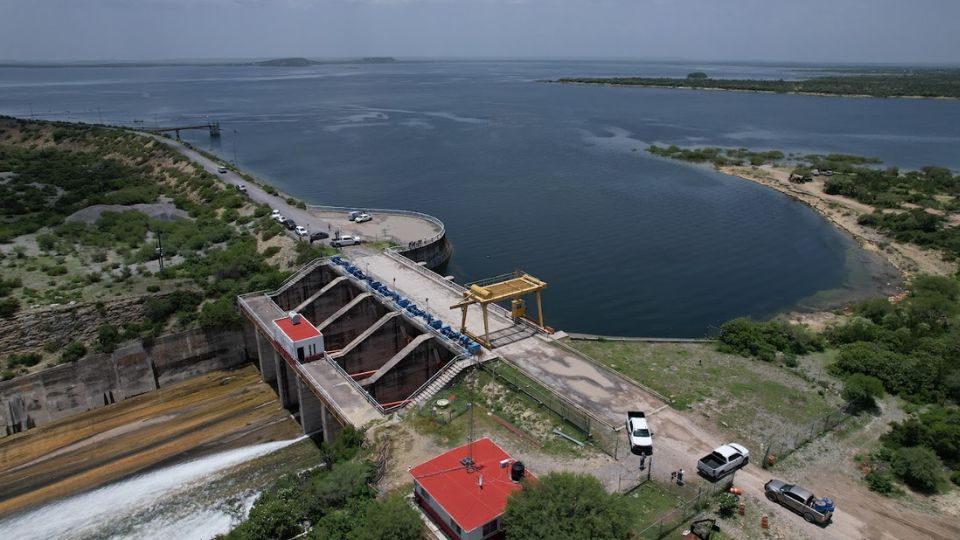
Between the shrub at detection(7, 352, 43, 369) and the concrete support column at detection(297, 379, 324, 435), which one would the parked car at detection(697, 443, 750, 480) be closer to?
the concrete support column at detection(297, 379, 324, 435)

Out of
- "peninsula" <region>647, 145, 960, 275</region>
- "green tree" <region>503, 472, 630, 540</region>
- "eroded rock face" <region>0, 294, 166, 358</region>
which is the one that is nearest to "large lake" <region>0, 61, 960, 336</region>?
"peninsula" <region>647, 145, 960, 275</region>

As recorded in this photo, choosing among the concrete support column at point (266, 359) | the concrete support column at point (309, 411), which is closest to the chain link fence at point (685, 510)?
the concrete support column at point (309, 411)

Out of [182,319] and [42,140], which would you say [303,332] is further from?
[42,140]

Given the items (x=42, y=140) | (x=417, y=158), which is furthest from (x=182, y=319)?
(x=42, y=140)

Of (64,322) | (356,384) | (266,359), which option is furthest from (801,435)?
(64,322)

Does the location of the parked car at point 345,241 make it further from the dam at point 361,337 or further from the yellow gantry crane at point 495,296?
the yellow gantry crane at point 495,296

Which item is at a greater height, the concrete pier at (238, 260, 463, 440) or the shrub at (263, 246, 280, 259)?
the shrub at (263, 246, 280, 259)

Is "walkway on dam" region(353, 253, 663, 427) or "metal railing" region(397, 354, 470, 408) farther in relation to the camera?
"metal railing" region(397, 354, 470, 408)
